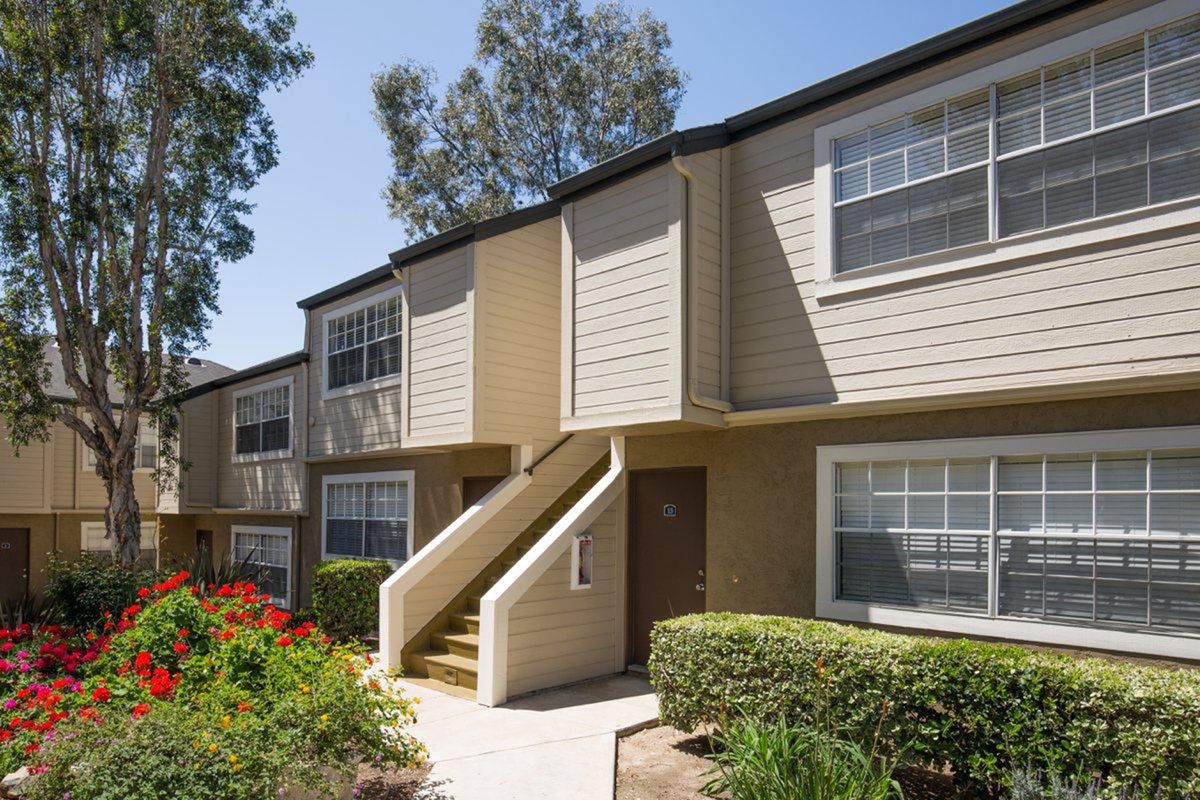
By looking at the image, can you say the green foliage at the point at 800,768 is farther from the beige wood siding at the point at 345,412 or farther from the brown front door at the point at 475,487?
the beige wood siding at the point at 345,412

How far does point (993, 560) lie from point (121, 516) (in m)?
15.0

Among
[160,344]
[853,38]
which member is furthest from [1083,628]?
[160,344]

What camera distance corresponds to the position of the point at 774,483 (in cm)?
848

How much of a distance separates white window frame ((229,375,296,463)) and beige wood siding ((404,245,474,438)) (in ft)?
17.5

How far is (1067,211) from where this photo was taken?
6.61 metres

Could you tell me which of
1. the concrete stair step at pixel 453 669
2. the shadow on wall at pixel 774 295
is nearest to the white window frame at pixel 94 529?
the concrete stair step at pixel 453 669

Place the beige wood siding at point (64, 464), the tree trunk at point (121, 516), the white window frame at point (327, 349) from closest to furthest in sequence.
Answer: the white window frame at point (327, 349) < the tree trunk at point (121, 516) < the beige wood siding at point (64, 464)

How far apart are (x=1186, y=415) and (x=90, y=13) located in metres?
17.2

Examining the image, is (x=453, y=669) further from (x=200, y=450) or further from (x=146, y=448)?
(x=146, y=448)

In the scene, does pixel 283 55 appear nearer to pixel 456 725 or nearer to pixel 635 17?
pixel 635 17

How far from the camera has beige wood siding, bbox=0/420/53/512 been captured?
19.9 meters

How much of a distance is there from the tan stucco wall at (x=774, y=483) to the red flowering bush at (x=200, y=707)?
12.3 feet

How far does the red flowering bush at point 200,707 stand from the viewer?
15.4 ft

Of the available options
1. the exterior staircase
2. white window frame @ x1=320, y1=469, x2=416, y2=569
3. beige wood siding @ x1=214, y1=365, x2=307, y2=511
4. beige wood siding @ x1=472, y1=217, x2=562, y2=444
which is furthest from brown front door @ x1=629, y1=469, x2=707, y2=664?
beige wood siding @ x1=214, y1=365, x2=307, y2=511
